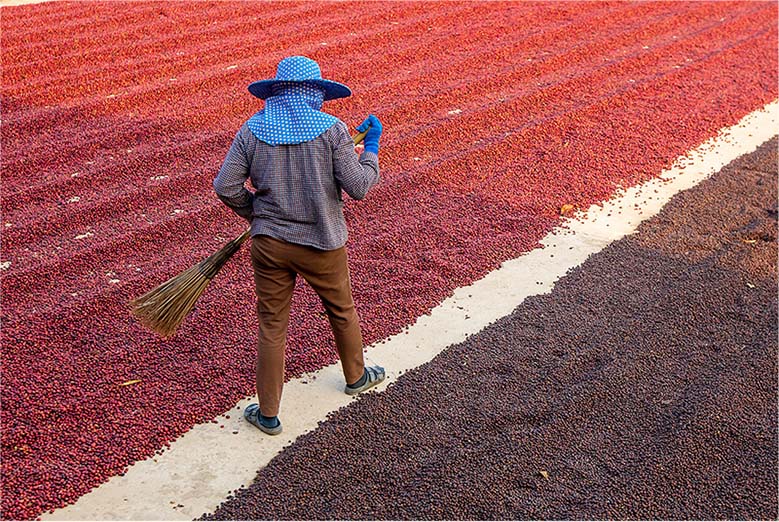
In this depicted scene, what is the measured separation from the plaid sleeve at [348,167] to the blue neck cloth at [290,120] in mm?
71

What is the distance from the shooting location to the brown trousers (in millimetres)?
4109

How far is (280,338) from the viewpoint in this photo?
166 inches

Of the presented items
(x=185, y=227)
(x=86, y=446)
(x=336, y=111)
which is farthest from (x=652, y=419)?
(x=336, y=111)

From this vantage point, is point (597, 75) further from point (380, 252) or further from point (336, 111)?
point (380, 252)

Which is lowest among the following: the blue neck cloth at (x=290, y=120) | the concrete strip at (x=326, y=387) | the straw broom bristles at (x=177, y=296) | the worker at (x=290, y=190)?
the concrete strip at (x=326, y=387)

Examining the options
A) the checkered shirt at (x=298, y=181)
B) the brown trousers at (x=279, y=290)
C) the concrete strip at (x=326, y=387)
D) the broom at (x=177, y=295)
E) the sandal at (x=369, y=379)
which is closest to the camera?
the concrete strip at (x=326, y=387)

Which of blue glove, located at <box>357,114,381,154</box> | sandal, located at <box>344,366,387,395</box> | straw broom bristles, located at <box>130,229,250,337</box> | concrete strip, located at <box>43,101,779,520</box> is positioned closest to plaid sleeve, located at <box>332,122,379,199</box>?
blue glove, located at <box>357,114,381,154</box>

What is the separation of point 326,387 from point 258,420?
1.62 ft

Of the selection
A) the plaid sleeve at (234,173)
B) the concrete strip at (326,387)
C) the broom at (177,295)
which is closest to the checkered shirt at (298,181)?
the plaid sleeve at (234,173)

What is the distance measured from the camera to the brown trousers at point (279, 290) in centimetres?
411

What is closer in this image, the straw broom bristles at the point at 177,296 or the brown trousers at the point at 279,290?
the brown trousers at the point at 279,290

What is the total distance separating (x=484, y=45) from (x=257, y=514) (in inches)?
332

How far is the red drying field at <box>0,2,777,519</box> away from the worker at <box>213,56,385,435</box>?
628 millimetres

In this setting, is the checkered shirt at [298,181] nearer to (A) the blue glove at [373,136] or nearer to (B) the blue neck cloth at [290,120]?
(B) the blue neck cloth at [290,120]
